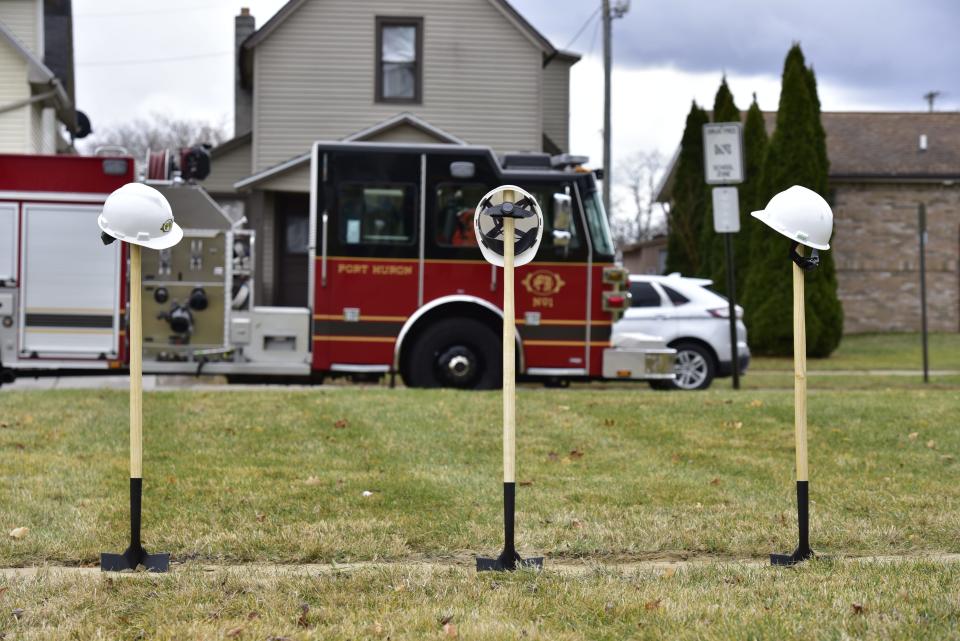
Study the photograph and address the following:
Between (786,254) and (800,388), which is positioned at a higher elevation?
(786,254)

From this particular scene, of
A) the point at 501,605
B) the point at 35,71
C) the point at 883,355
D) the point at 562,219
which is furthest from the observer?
the point at 883,355

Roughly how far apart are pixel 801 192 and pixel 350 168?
8.08 m

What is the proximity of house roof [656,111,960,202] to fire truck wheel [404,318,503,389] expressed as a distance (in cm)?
2160

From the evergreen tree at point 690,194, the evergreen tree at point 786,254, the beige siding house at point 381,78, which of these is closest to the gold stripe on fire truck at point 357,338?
the beige siding house at point 381,78

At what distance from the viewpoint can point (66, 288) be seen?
13109 mm

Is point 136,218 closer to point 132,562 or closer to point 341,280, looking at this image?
point 132,562

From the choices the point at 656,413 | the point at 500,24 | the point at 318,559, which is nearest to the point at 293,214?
the point at 500,24

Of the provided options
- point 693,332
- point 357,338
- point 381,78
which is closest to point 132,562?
point 357,338

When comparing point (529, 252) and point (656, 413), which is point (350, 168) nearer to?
point (656, 413)

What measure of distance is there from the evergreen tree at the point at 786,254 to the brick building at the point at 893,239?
6.88 m

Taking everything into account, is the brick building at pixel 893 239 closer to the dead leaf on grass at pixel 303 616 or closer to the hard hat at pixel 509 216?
the hard hat at pixel 509 216

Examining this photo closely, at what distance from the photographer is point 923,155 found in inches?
1375

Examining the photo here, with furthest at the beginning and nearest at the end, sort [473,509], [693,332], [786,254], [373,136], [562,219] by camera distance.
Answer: [786,254] → [373,136] → [693,332] → [562,219] → [473,509]

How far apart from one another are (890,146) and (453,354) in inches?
1014
